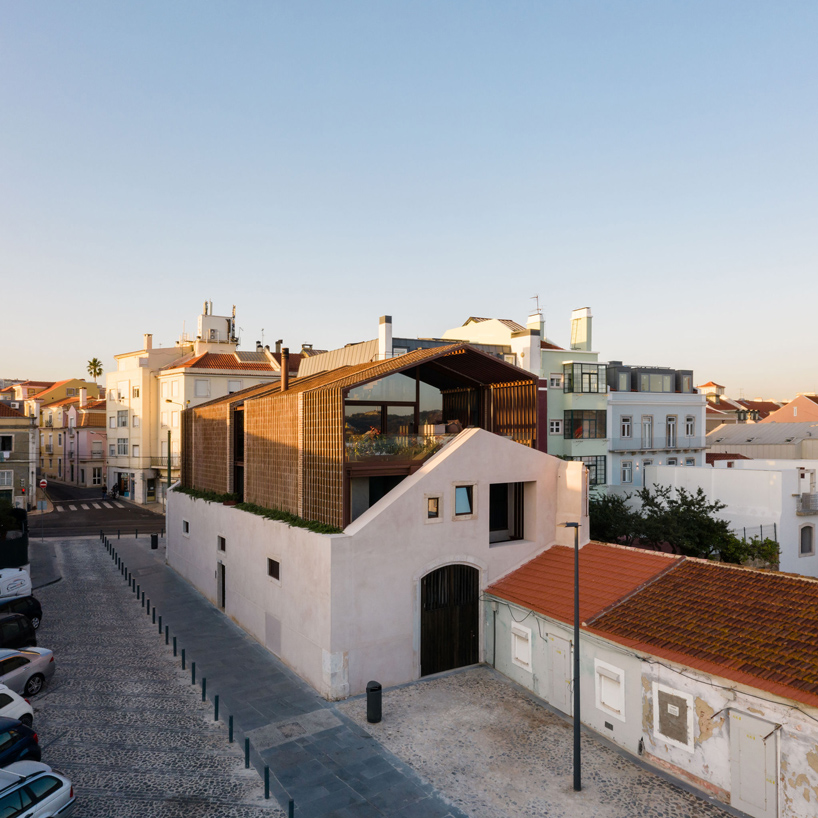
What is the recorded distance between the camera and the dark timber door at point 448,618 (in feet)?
63.1

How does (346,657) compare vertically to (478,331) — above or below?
Result: below

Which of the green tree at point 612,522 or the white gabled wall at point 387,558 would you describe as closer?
the white gabled wall at point 387,558

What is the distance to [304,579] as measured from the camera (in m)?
19.1

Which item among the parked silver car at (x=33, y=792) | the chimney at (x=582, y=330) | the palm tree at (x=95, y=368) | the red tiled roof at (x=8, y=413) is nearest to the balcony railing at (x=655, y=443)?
the chimney at (x=582, y=330)

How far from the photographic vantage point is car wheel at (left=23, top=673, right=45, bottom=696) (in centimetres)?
1733

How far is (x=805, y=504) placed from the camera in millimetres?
32750

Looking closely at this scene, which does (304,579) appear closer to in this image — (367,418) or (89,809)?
(367,418)

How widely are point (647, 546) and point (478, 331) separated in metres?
19.2

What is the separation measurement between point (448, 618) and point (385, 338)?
1965 centimetres

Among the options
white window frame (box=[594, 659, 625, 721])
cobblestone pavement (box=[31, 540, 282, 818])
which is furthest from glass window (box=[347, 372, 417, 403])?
white window frame (box=[594, 659, 625, 721])

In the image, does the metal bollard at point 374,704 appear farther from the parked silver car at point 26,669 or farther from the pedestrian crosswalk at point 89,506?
the pedestrian crosswalk at point 89,506

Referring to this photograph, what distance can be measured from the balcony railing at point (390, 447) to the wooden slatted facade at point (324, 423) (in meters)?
0.40

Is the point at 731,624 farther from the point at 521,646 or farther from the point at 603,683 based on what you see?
the point at 521,646

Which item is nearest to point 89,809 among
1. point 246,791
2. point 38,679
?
point 246,791
